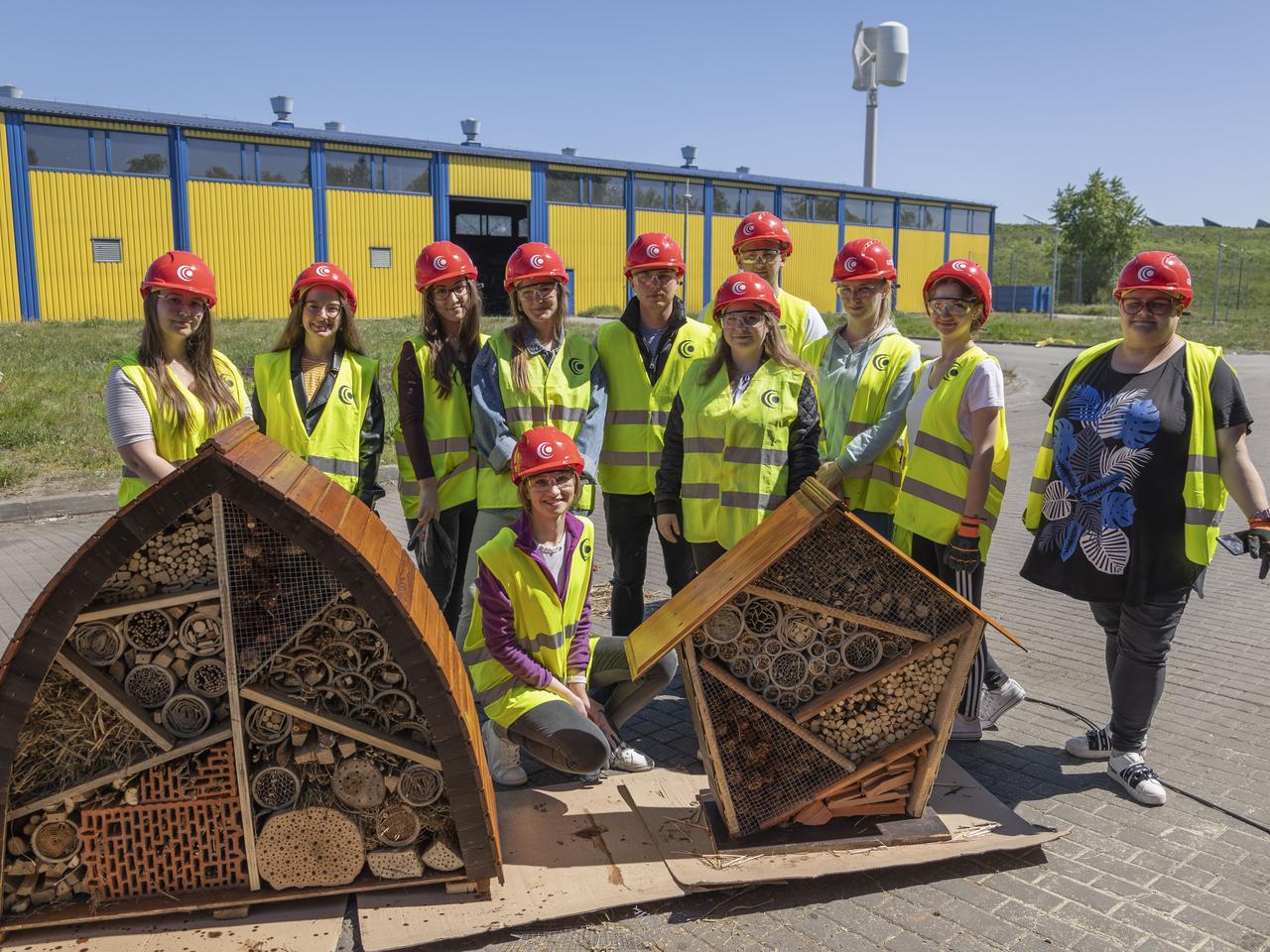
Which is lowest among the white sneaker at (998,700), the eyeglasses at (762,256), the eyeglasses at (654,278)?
the white sneaker at (998,700)

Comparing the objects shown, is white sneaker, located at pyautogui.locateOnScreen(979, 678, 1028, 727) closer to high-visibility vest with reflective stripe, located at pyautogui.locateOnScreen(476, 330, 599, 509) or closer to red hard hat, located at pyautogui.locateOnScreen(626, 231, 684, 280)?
high-visibility vest with reflective stripe, located at pyautogui.locateOnScreen(476, 330, 599, 509)

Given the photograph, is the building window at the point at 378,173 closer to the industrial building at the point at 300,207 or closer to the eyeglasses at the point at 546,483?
the industrial building at the point at 300,207

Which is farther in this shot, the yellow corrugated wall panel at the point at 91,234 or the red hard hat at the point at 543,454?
the yellow corrugated wall panel at the point at 91,234

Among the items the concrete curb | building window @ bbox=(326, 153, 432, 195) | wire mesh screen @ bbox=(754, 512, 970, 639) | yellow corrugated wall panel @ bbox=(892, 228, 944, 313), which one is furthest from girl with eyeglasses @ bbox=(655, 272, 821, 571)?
yellow corrugated wall panel @ bbox=(892, 228, 944, 313)

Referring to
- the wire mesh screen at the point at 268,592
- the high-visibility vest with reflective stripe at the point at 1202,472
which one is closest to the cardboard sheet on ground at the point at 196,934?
the wire mesh screen at the point at 268,592

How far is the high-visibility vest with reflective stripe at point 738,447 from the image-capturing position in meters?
4.28

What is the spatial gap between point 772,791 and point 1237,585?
5.35 metres

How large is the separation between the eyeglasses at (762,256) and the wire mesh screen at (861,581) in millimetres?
2099

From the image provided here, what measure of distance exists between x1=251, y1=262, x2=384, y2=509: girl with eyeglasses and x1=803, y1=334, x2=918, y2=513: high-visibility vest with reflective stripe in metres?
2.14

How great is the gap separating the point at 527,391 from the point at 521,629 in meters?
1.16

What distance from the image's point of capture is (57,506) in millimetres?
9547

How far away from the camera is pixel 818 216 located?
45.9m

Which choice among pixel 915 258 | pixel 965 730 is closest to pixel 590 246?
pixel 915 258

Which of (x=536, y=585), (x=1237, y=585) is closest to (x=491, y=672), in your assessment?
(x=536, y=585)
